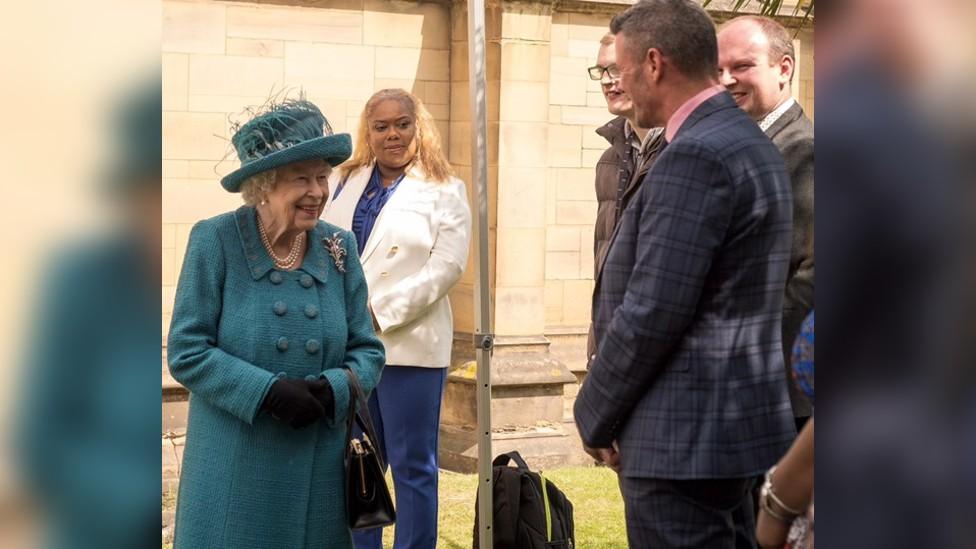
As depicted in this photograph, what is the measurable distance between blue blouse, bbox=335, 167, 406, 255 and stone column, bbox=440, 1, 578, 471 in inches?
119

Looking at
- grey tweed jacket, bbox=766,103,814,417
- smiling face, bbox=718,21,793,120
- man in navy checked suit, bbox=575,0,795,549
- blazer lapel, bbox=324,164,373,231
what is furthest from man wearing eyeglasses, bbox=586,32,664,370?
man in navy checked suit, bbox=575,0,795,549

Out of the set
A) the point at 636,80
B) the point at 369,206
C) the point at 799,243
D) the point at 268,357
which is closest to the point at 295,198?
the point at 268,357

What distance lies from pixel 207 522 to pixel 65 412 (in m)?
2.37

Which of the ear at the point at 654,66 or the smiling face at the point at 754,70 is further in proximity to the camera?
the smiling face at the point at 754,70

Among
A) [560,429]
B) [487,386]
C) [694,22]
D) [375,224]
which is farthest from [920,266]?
[560,429]

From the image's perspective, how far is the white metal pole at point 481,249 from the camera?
4.34m

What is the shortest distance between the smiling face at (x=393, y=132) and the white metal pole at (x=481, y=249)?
2.27 feet

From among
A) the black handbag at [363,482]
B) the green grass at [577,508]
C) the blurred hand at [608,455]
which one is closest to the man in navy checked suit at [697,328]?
the blurred hand at [608,455]

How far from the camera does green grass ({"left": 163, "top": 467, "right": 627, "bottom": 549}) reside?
21.2 ft

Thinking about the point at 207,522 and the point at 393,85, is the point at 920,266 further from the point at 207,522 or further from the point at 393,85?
the point at 393,85

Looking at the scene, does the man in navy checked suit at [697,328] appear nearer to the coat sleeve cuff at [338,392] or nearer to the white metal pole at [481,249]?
the coat sleeve cuff at [338,392]

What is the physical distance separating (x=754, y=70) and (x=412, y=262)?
169 centimetres

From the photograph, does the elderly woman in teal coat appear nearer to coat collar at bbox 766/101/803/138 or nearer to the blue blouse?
coat collar at bbox 766/101/803/138

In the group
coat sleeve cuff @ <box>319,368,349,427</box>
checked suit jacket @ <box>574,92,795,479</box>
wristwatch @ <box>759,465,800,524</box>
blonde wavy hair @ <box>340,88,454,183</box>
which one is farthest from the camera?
blonde wavy hair @ <box>340,88,454,183</box>
